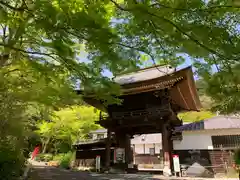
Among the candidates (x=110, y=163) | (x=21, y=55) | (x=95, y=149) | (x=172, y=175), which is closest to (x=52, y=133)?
(x=95, y=149)

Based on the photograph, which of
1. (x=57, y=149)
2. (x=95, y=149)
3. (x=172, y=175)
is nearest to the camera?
(x=172, y=175)

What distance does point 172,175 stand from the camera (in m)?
11.6

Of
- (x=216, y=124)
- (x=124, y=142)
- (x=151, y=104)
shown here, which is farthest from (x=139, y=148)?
(x=151, y=104)

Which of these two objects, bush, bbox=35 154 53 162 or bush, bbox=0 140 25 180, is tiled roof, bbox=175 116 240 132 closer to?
bush, bbox=0 140 25 180

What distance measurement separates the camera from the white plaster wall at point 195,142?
54.0 ft

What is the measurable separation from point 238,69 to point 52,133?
2057 centimetres

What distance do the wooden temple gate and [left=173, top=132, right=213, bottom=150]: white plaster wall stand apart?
2.46 metres

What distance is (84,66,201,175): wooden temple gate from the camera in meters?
11.5

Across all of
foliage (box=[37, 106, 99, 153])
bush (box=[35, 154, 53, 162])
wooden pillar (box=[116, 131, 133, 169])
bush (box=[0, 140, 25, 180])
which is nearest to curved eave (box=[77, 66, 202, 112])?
wooden pillar (box=[116, 131, 133, 169])

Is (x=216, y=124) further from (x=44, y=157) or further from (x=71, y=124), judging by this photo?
(x=44, y=157)

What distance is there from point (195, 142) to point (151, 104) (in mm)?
5991

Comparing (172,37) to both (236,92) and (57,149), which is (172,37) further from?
(57,149)

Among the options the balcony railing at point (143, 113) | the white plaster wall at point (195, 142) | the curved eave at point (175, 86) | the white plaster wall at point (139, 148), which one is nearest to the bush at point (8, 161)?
the curved eave at point (175, 86)

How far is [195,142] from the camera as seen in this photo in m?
16.7
